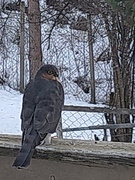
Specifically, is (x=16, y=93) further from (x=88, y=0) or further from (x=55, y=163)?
(x=55, y=163)

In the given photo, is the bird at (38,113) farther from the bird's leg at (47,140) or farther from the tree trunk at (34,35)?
the tree trunk at (34,35)

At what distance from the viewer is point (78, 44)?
8680 mm

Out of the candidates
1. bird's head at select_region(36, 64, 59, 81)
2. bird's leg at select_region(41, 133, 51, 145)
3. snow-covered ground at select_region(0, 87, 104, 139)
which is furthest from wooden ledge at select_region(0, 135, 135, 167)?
snow-covered ground at select_region(0, 87, 104, 139)

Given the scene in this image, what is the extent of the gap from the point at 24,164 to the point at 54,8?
18.6 ft

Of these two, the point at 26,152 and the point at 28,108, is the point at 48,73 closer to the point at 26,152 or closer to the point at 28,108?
the point at 28,108

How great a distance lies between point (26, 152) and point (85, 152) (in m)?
0.25

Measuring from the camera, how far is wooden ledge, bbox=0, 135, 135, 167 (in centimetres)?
180

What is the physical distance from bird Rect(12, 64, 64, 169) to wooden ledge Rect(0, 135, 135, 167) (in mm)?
66

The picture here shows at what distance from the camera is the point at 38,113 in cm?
206

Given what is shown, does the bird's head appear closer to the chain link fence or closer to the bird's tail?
the bird's tail

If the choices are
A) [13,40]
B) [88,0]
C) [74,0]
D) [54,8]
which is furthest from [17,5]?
[88,0]

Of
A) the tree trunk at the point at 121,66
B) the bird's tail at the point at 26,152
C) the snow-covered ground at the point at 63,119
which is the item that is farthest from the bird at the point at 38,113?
the snow-covered ground at the point at 63,119

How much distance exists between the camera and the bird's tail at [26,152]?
177cm

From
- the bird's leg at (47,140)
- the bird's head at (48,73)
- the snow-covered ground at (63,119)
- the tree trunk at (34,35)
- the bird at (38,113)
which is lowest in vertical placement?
the snow-covered ground at (63,119)
